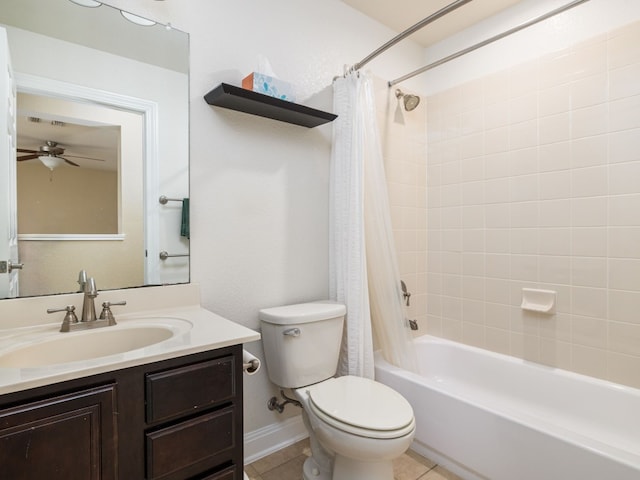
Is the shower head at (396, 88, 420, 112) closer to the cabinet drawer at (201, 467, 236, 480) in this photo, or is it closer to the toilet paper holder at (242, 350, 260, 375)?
the toilet paper holder at (242, 350, 260, 375)

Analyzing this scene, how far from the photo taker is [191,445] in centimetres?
104

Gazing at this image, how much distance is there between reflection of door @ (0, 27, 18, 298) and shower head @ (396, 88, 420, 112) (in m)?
1.97

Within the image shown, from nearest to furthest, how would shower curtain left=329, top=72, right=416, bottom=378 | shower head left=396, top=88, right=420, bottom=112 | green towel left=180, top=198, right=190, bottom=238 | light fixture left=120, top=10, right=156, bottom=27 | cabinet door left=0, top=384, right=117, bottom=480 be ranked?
cabinet door left=0, top=384, right=117, bottom=480
light fixture left=120, top=10, right=156, bottom=27
green towel left=180, top=198, right=190, bottom=238
shower curtain left=329, top=72, right=416, bottom=378
shower head left=396, top=88, right=420, bottom=112

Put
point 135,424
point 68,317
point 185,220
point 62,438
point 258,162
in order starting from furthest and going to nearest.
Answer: point 258,162 < point 185,220 < point 68,317 < point 135,424 < point 62,438

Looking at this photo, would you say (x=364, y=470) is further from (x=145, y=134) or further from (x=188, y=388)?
(x=145, y=134)

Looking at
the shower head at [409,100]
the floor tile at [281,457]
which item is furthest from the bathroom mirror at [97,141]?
the shower head at [409,100]

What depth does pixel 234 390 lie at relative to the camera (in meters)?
1.12

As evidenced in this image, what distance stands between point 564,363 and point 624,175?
1.01 meters

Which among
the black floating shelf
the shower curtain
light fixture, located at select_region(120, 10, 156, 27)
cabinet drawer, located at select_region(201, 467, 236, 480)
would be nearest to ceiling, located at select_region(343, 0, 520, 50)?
the shower curtain

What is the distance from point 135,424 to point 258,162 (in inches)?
48.4

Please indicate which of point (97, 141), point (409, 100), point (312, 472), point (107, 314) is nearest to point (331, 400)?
point (312, 472)

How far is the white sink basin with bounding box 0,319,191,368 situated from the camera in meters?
1.06

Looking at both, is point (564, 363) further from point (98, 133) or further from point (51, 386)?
point (98, 133)

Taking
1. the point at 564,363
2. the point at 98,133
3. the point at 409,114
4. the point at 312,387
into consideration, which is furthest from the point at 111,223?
the point at 564,363
